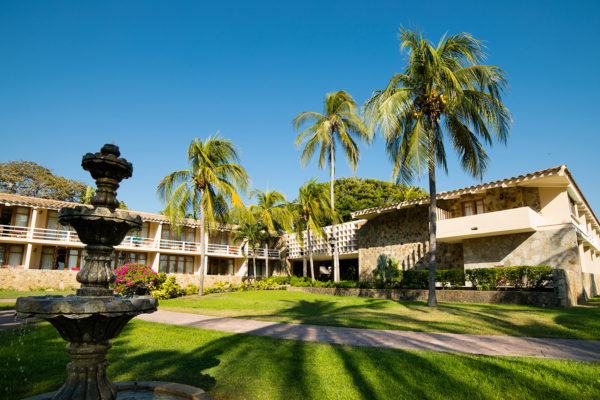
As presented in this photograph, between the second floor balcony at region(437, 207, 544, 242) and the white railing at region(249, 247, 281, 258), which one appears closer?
the second floor balcony at region(437, 207, 544, 242)

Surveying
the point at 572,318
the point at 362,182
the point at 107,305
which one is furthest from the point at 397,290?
the point at 362,182

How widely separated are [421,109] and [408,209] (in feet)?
32.0

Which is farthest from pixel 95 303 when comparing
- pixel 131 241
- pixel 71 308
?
pixel 131 241

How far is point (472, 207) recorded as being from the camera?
721 inches

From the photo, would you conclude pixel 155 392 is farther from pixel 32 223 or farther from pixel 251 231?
pixel 32 223

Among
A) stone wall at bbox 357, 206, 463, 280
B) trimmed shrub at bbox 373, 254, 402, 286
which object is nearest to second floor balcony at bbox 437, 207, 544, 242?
stone wall at bbox 357, 206, 463, 280

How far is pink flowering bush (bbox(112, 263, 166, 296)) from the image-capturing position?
1529 centimetres

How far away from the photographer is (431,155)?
11992 millimetres

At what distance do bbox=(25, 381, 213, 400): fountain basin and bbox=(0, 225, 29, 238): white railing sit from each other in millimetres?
23588

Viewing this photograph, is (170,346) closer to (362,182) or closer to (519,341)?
(519,341)

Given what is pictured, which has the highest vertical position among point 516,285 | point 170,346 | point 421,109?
point 421,109

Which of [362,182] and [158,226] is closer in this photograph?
[158,226]

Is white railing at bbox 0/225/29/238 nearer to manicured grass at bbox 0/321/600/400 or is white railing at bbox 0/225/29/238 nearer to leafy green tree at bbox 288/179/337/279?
leafy green tree at bbox 288/179/337/279

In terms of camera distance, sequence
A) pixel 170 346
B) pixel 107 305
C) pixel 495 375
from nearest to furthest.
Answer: pixel 107 305
pixel 495 375
pixel 170 346
